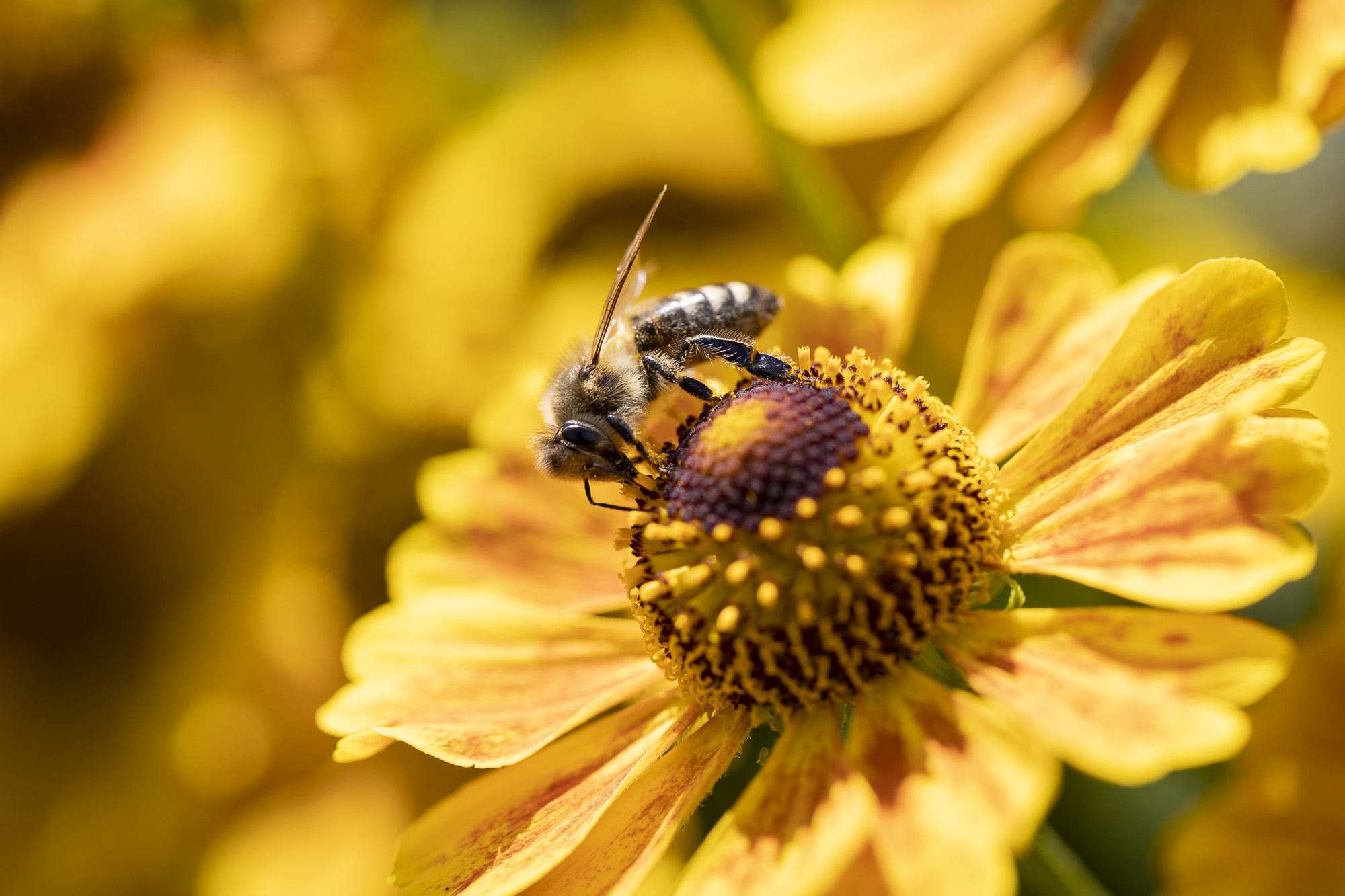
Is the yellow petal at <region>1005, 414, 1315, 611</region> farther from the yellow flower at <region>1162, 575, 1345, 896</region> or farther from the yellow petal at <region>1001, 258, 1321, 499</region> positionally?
the yellow flower at <region>1162, 575, 1345, 896</region>

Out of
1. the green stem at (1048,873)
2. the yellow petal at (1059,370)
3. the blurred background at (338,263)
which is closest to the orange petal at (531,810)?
the green stem at (1048,873)

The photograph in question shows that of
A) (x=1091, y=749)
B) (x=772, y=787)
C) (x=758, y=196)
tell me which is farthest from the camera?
(x=758, y=196)

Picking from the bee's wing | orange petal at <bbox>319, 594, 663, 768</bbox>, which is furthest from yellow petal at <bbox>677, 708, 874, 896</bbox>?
the bee's wing

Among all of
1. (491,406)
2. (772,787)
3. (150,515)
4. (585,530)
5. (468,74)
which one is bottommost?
(772,787)

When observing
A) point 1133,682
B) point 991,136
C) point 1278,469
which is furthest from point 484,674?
point 991,136

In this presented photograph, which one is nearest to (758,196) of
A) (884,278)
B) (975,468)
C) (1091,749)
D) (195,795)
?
(884,278)

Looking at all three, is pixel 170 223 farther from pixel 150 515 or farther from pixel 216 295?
pixel 150 515

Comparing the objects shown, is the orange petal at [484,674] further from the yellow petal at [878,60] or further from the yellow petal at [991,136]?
the yellow petal at [878,60]
